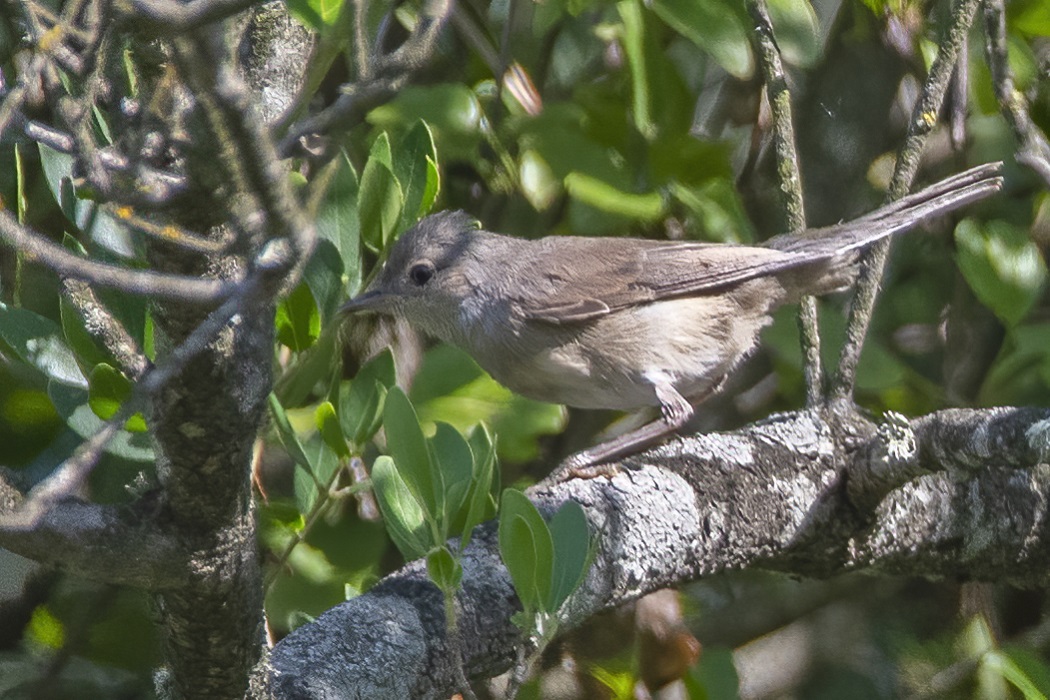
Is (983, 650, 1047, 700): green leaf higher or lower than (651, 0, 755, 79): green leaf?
lower

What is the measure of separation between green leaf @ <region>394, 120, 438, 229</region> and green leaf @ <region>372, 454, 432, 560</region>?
72cm

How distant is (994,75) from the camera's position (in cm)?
280

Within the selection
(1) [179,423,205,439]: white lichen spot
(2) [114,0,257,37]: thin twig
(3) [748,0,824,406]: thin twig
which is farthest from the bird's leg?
(2) [114,0,257,37]: thin twig

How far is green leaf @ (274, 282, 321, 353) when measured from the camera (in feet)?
8.02

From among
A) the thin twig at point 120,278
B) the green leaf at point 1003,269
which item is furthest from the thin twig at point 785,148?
the thin twig at point 120,278

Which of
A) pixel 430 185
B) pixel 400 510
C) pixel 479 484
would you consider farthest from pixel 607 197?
pixel 400 510

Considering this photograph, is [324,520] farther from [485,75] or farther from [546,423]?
[485,75]

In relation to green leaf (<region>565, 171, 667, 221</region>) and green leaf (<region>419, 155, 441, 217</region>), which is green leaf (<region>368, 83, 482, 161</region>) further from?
green leaf (<region>419, 155, 441, 217</region>)

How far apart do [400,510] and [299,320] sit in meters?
0.62

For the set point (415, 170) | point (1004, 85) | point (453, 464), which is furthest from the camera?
point (1004, 85)

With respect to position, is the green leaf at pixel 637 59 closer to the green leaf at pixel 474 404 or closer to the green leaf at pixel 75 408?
the green leaf at pixel 474 404

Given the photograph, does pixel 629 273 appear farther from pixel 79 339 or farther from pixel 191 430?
pixel 191 430

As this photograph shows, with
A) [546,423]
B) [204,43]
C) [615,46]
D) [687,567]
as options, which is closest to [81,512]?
[204,43]

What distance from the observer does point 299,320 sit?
2.46 meters
